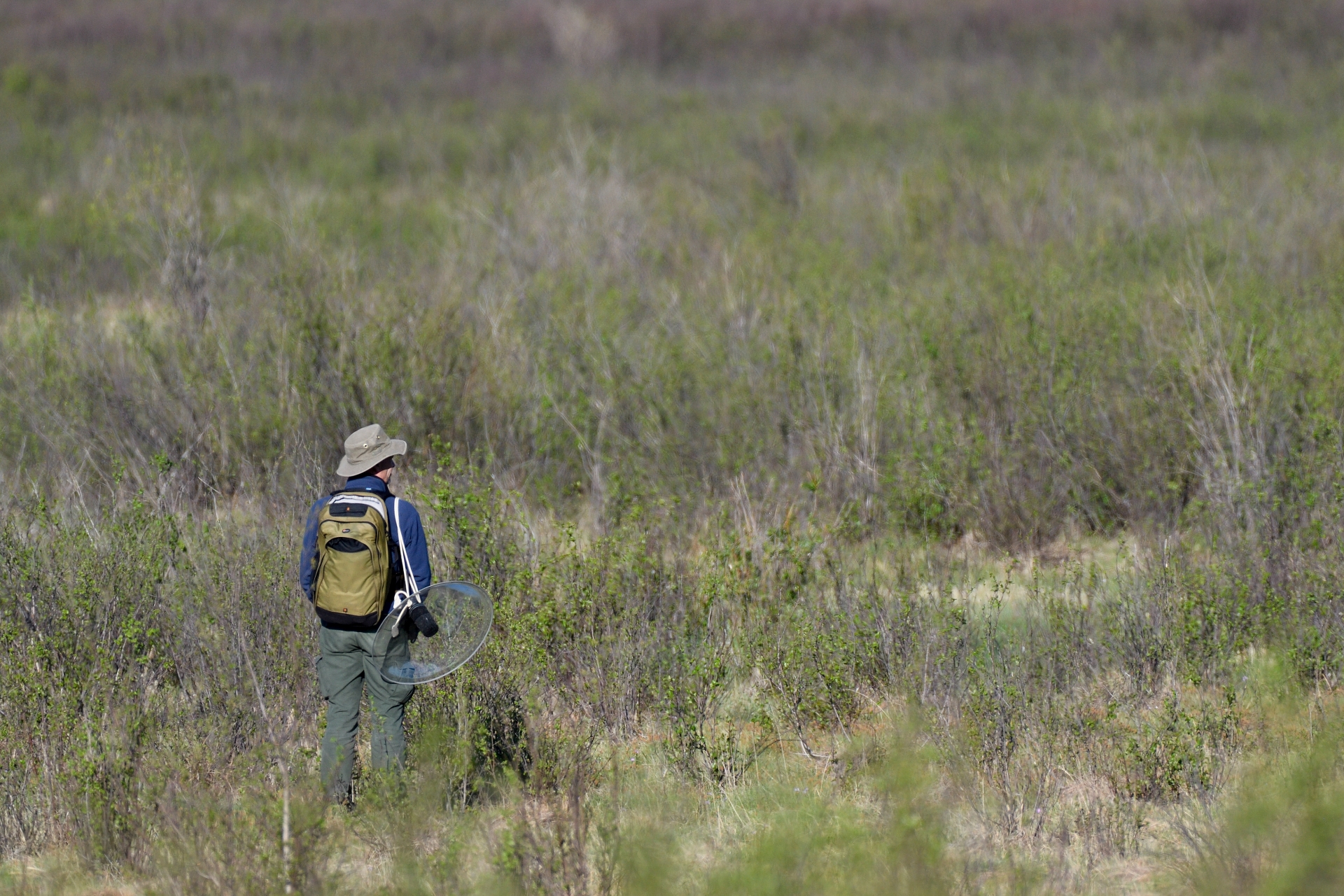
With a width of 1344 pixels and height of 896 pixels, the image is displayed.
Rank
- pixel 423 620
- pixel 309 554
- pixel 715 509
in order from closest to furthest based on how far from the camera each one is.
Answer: pixel 423 620, pixel 309 554, pixel 715 509

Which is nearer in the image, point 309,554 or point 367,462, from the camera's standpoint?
point 367,462

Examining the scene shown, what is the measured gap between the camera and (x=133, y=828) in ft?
15.3

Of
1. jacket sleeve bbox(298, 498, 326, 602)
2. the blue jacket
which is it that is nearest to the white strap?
the blue jacket

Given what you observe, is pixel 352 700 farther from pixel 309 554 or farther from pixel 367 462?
pixel 367 462

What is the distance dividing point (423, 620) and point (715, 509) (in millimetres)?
3856

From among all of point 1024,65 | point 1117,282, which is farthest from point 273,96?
point 1117,282

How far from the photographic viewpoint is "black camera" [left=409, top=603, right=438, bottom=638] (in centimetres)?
450

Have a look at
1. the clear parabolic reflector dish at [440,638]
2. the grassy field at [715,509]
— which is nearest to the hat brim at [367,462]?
the clear parabolic reflector dish at [440,638]

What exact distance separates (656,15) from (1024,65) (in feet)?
27.1

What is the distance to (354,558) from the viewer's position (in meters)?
4.50

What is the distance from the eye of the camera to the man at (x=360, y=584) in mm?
4512

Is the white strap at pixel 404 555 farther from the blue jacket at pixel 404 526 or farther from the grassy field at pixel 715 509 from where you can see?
the grassy field at pixel 715 509

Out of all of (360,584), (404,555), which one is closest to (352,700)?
(360,584)

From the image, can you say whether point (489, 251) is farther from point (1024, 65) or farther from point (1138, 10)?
point (1138, 10)
